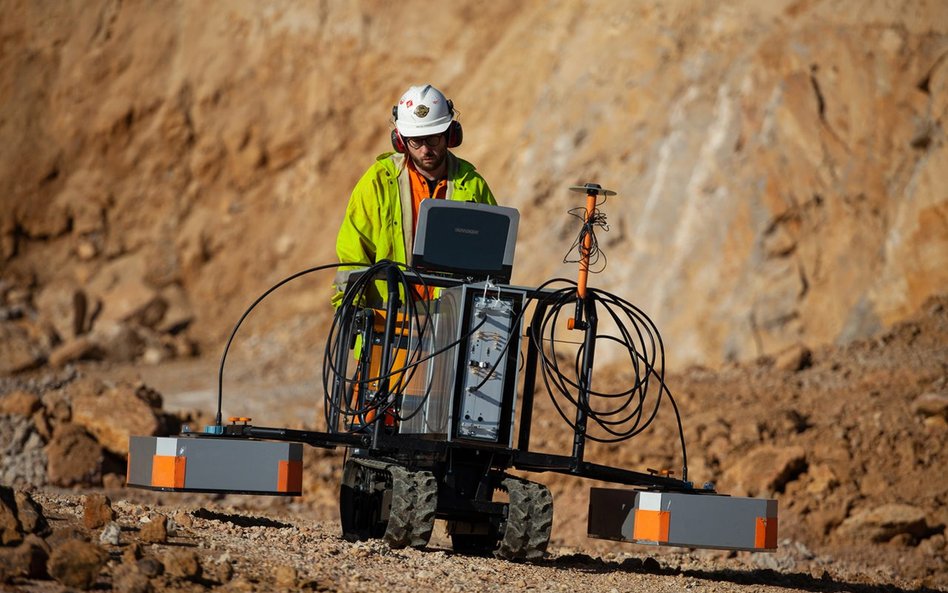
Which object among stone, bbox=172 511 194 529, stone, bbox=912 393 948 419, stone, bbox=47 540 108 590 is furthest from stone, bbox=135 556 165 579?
stone, bbox=912 393 948 419

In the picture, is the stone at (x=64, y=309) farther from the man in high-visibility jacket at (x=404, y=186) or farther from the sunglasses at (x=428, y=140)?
the sunglasses at (x=428, y=140)

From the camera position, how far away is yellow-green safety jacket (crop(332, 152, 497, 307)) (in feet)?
23.9

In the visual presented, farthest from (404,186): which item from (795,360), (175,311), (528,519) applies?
(175,311)

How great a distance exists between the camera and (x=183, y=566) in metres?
5.19

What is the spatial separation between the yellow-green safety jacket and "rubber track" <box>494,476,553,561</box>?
5.06ft

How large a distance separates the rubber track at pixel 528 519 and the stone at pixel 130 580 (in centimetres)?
207

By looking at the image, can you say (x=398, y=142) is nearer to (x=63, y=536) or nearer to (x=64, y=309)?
(x=63, y=536)

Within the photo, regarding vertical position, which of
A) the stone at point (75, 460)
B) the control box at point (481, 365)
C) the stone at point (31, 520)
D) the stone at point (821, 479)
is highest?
the control box at point (481, 365)

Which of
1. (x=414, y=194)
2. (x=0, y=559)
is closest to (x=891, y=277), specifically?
(x=414, y=194)

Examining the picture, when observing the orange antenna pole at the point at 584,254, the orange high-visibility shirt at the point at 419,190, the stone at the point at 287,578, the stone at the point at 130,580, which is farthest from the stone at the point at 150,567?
the orange high-visibility shirt at the point at 419,190

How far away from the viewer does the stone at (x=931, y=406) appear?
516 inches

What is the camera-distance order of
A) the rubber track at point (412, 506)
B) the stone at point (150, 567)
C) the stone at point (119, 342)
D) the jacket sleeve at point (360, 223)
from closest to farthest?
1. the stone at point (150, 567)
2. the rubber track at point (412, 506)
3. the jacket sleeve at point (360, 223)
4. the stone at point (119, 342)

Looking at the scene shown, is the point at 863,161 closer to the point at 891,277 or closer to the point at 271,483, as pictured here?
the point at 891,277

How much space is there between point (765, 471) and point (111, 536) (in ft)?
25.4
